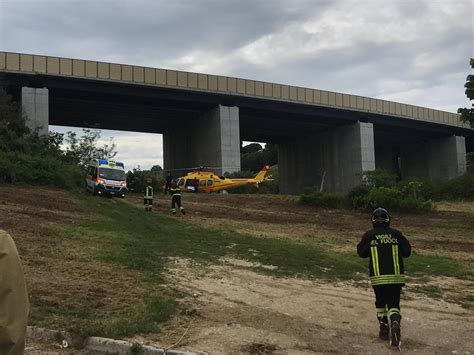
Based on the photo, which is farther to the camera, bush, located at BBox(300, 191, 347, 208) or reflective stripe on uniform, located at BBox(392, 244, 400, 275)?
bush, located at BBox(300, 191, 347, 208)

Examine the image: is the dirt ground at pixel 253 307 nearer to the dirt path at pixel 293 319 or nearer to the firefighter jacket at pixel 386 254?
the dirt path at pixel 293 319

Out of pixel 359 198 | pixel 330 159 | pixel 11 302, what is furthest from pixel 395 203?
pixel 330 159

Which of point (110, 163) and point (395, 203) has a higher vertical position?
point (110, 163)

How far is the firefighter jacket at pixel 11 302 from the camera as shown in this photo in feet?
7.21

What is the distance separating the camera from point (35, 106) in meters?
40.8

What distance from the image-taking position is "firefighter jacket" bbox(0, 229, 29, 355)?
220 cm

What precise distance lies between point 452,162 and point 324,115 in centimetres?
2727

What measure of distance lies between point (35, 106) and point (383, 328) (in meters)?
39.5

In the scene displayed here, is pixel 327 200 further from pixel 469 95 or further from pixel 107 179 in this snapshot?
pixel 469 95

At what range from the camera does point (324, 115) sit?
5469 cm

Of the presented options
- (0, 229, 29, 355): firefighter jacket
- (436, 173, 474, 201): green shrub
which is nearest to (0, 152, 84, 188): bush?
(0, 229, 29, 355): firefighter jacket

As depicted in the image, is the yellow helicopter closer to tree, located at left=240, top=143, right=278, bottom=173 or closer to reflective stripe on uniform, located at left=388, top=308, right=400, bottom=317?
reflective stripe on uniform, located at left=388, top=308, right=400, bottom=317

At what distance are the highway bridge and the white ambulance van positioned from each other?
12.4 meters

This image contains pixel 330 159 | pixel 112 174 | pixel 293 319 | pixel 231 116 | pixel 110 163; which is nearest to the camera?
pixel 293 319
